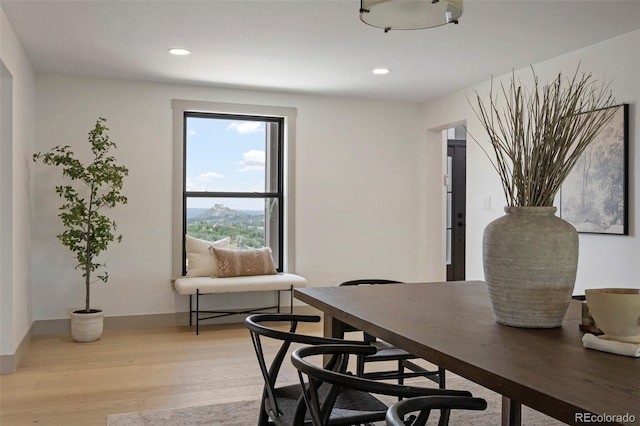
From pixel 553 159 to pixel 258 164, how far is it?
476cm

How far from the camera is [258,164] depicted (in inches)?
245

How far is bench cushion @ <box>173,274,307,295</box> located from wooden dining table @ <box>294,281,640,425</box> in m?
3.07

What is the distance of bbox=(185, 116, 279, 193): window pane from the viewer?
5.97m

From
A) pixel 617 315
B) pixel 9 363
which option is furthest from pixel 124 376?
pixel 617 315

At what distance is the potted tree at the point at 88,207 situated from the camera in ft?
16.2

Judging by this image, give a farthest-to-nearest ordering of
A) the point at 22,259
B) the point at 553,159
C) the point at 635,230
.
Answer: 1. the point at 22,259
2. the point at 635,230
3. the point at 553,159

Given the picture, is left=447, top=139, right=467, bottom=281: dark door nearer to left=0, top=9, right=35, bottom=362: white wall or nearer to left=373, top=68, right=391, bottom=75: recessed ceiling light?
left=373, top=68, right=391, bottom=75: recessed ceiling light

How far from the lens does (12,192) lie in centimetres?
406

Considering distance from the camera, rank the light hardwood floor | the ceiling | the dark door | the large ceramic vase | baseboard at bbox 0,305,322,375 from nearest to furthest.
→ the large ceramic vase
the light hardwood floor
the ceiling
baseboard at bbox 0,305,322,375
the dark door

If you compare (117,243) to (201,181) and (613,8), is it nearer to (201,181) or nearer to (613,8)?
(201,181)

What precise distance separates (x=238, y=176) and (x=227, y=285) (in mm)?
1322

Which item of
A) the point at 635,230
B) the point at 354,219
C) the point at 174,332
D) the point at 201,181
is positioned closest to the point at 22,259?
the point at 174,332

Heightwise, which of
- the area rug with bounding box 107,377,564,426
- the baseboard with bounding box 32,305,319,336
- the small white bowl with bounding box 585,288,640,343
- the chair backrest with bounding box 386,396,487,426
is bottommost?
the area rug with bounding box 107,377,564,426

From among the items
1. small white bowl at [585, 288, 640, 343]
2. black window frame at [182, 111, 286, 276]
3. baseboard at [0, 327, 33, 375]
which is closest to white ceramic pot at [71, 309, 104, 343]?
baseboard at [0, 327, 33, 375]
